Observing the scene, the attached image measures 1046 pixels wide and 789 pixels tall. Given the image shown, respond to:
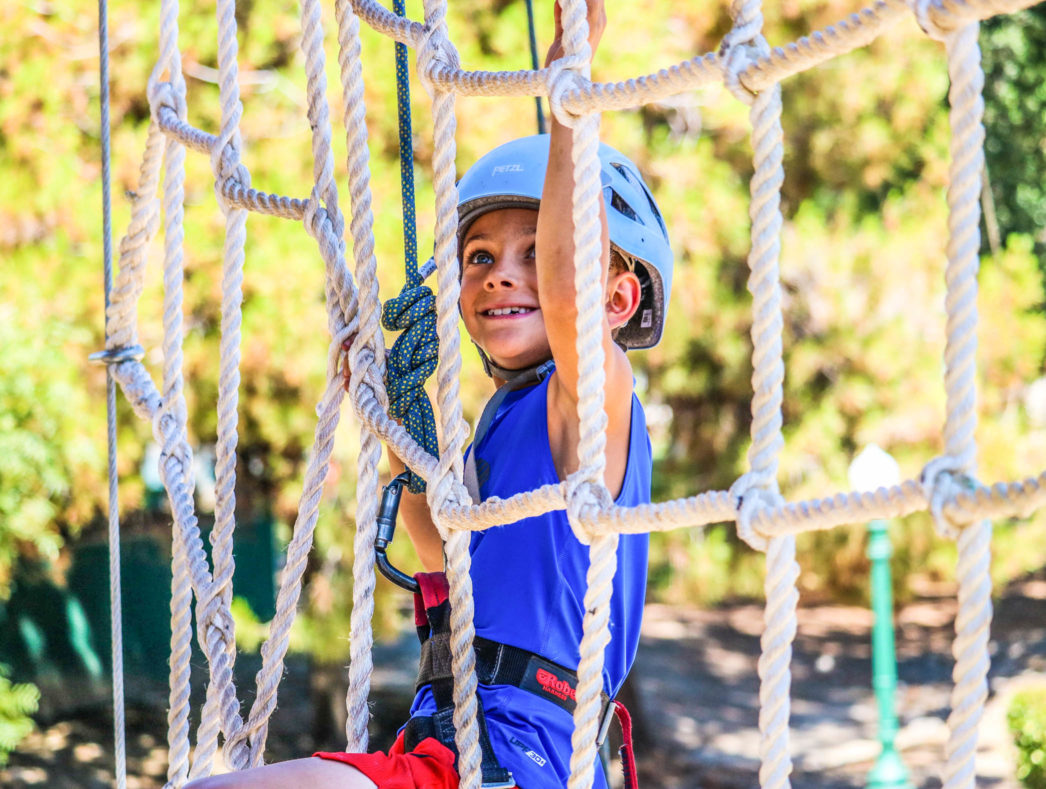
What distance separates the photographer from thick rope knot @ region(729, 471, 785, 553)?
802 mm

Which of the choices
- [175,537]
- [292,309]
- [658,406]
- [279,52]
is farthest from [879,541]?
[175,537]

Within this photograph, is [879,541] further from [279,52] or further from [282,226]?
[279,52]

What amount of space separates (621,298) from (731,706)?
18.9 ft

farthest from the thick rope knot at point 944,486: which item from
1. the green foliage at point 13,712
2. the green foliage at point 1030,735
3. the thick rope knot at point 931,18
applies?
the green foliage at point 1030,735

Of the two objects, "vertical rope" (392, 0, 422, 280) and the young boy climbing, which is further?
"vertical rope" (392, 0, 422, 280)

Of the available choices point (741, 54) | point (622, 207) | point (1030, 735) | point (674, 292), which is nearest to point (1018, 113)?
point (674, 292)

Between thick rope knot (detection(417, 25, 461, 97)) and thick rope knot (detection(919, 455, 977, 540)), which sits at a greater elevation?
thick rope knot (detection(417, 25, 461, 97))

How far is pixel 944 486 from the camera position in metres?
0.68

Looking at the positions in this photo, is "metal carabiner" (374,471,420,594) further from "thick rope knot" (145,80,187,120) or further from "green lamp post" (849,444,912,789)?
"green lamp post" (849,444,912,789)

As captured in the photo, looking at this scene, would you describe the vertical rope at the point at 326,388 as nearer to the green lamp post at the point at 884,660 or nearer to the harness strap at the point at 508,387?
the harness strap at the point at 508,387

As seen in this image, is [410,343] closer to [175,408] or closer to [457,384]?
[457,384]

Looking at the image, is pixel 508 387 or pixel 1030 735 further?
pixel 1030 735

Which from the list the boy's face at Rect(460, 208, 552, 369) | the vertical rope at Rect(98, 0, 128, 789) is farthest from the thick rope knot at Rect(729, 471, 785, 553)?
the vertical rope at Rect(98, 0, 128, 789)

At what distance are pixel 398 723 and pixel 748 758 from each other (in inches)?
72.6
